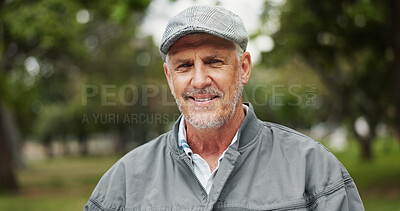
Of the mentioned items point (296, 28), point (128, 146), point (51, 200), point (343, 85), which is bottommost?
point (128, 146)

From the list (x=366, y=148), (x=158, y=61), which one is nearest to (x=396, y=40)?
(x=366, y=148)

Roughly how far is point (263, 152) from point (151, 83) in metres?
23.4

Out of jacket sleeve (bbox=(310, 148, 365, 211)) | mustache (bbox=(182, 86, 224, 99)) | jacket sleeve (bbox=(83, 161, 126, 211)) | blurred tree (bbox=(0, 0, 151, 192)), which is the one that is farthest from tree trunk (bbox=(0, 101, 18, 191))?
jacket sleeve (bbox=(310, 148, 365, 211))

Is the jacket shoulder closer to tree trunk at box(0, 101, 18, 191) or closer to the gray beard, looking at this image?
the gray beard

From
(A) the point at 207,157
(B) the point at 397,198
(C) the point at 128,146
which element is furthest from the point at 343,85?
(C) the point at 128,146

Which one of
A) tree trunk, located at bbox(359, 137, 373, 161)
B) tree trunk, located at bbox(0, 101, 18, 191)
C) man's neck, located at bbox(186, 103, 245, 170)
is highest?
man's neck, located at bbox(186, 103, 245, 170)

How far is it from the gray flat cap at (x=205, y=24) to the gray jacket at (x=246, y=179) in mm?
437

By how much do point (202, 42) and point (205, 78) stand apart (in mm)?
179

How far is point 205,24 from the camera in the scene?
2.11m

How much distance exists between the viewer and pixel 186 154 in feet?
7.26

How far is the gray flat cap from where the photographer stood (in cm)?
210

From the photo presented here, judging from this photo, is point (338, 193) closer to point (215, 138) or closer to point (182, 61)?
point (215, 138)

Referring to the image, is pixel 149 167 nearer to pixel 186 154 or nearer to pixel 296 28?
pixel 186 154

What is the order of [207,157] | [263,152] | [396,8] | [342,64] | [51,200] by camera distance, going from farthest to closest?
1. [342,64]
2. [51,200]
3. [396,8]
4. [207,157]
5. [263,152]
